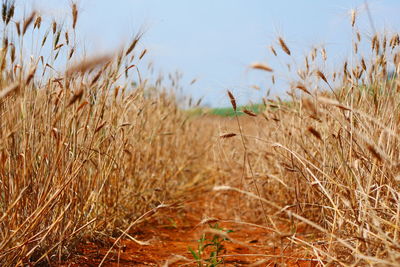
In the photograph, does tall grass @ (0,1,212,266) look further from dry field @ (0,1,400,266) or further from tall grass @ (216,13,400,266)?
tall grass @ (216,13,400,266)

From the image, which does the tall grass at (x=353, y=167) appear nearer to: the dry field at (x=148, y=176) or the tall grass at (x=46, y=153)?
the dry field at (x=148, y=176)

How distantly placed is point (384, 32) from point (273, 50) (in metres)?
0.55

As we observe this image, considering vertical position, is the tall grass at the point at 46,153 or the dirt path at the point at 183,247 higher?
the tall grass at the point at 46,153

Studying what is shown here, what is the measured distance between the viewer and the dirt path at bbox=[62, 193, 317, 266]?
211 centimetres

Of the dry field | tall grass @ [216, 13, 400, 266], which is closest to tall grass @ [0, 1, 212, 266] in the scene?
the dry field

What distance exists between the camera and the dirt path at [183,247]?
6.91 ft

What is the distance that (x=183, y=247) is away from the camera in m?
2.73

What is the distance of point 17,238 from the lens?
5.36 feet

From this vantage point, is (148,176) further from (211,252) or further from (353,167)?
(353,167)

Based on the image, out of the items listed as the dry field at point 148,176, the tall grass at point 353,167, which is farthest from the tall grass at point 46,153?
the tall grass at point 353,167

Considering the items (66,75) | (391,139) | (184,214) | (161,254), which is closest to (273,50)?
(391,139)

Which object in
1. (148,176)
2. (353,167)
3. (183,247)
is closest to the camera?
(353,167)

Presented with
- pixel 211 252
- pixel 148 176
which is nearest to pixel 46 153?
pixel 211 252

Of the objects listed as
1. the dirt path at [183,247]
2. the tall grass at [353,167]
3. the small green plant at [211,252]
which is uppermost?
the tall grass at [353,167]
